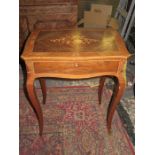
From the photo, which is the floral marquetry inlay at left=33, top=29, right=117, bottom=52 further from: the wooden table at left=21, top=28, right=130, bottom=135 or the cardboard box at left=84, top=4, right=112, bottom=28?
the cardboard box at left=84, top=4, right=112, bottom=28

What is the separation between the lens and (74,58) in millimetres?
1337

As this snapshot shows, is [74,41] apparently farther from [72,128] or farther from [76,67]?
[72,128]

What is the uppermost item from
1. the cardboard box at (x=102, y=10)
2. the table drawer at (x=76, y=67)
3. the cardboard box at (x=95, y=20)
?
the table drawer at (x=76, y=67)

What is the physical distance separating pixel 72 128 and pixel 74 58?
0.77 m

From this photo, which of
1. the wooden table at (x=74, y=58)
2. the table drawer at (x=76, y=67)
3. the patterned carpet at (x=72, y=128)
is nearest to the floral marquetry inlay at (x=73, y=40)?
the wooden table at (x=74, y=58)

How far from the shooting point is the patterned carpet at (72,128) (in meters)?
1.70

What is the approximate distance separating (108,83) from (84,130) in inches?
30.2

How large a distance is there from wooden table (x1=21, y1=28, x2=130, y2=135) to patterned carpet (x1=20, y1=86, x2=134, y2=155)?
402 mm

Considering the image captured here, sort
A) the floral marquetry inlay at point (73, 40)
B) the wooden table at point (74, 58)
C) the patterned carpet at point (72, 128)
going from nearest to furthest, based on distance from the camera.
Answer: the wooden table at point (74, 58) → the floral marquetry inlay at point (73, 40) → the patterned carpet at point (72, 128)

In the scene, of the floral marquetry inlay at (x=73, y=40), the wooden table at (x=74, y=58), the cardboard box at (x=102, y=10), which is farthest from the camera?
the cardboard box at (x=102, y=10)

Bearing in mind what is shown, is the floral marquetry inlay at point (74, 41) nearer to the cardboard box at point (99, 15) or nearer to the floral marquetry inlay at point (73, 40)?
the floral marquetry inlay at point (73, 40)

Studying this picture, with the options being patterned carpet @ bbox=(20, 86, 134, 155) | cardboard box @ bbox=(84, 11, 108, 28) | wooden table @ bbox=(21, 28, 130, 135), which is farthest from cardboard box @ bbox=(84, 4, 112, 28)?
wooden table @ bbox=(21, 28, 130, 135)
